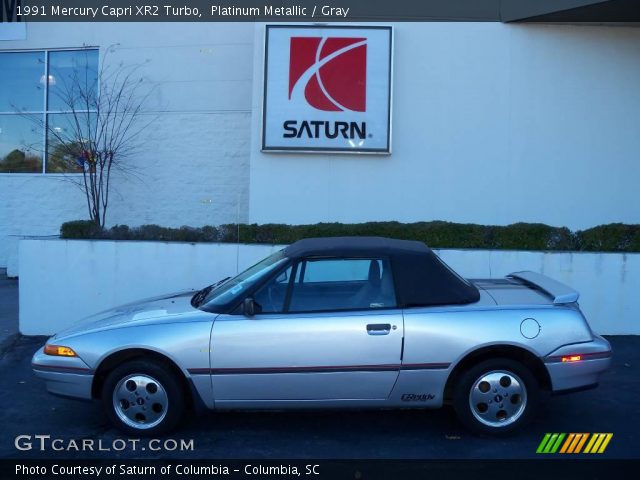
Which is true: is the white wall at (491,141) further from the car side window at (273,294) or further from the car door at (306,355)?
the car door at (306,355)

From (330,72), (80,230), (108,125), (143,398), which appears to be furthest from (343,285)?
(108,125)

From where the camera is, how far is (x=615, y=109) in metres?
11.1

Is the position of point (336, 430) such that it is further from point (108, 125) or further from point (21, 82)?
point (21, 82)

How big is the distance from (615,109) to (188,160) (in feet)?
24.9

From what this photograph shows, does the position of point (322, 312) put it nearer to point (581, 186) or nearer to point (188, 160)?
point (581, 186)

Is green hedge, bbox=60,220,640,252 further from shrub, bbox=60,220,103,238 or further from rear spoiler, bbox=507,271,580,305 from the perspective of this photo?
rear spoiler, bbox=507,271,580,305

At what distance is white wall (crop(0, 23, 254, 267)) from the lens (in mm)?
12906

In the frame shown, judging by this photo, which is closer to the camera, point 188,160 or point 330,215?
point 330,215

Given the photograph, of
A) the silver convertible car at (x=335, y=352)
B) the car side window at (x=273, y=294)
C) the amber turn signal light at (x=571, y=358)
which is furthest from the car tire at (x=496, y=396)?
the car side window at (x=273, y=294)

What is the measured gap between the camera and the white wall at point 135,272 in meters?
8.45

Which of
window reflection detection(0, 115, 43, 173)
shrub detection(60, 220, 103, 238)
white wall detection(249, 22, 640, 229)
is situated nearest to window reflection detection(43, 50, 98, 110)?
window reflection detection(0, 115, 43, 173)

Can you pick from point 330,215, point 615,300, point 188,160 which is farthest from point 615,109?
point 188,160

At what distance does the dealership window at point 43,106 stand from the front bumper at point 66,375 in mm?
8897

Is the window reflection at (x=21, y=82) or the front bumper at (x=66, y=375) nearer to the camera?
the front bumper at (x=66, y=375)
